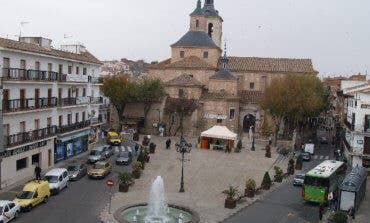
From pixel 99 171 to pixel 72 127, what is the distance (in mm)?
9776

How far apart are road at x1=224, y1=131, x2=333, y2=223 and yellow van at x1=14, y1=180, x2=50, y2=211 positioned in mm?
11778

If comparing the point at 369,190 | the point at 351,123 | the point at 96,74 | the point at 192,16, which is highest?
the point at 192,16

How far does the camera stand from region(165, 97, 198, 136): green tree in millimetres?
64875

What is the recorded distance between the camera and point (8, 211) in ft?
85.7

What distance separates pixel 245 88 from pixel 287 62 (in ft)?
25.3

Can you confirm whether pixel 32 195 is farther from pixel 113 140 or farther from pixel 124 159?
pixel 113 140

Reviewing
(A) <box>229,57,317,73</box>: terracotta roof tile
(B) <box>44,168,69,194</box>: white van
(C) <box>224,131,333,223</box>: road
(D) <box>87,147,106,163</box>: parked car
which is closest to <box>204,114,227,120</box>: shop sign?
(A) <box>229,57,317,73</box>: terracotta roof tile

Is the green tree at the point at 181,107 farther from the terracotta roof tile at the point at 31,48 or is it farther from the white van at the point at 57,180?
the white van at the point at 57,180

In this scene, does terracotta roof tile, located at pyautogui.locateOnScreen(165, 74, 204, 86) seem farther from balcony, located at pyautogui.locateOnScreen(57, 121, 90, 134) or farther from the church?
balcony, located at pyautogui.locateOnScreen(57, 121, 90, 134)

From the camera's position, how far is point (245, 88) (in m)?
75.1

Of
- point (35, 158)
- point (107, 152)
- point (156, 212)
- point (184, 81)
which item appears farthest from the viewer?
point (184, 81)

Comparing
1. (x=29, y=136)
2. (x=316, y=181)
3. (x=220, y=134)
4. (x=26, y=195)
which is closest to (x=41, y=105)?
(x=29, y=136)

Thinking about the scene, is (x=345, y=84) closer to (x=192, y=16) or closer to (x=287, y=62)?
(x=287, y=62)

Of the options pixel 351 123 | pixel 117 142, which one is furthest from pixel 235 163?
pixel 117 142
